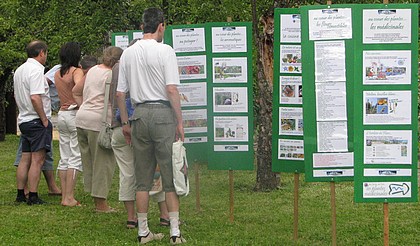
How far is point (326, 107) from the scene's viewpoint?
764 centimetres

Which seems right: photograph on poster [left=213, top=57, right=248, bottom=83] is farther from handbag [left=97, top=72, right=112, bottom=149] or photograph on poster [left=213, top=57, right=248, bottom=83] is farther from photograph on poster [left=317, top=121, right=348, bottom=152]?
photograph on poster [left=317, top=121, right=348, bottom=152]

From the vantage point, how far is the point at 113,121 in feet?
29.3

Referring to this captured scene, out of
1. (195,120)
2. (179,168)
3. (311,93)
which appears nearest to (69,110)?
(195,120)

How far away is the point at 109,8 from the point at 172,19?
1739mm

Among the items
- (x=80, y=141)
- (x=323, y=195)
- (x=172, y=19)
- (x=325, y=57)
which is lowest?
(x=323, y=195)

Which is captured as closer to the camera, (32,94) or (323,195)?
(32,94)

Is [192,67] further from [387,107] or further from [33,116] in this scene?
[387,107]

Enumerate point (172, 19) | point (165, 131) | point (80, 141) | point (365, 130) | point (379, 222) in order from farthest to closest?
point (172, 19)
point (80, 141)
point (379, 222)
point (165, 131)
point (365, 130)

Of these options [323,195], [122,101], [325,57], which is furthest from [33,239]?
[323,195]

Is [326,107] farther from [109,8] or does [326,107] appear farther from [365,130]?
[109,8]

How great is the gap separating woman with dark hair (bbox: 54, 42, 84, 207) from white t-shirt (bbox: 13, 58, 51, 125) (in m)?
0.22

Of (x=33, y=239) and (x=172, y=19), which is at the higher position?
(x=172, y=19)

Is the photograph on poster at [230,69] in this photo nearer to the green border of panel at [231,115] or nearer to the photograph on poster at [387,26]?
the green border of panel at [231,115]

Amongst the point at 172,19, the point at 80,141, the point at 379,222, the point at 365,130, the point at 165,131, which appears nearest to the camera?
the point at 365,130
